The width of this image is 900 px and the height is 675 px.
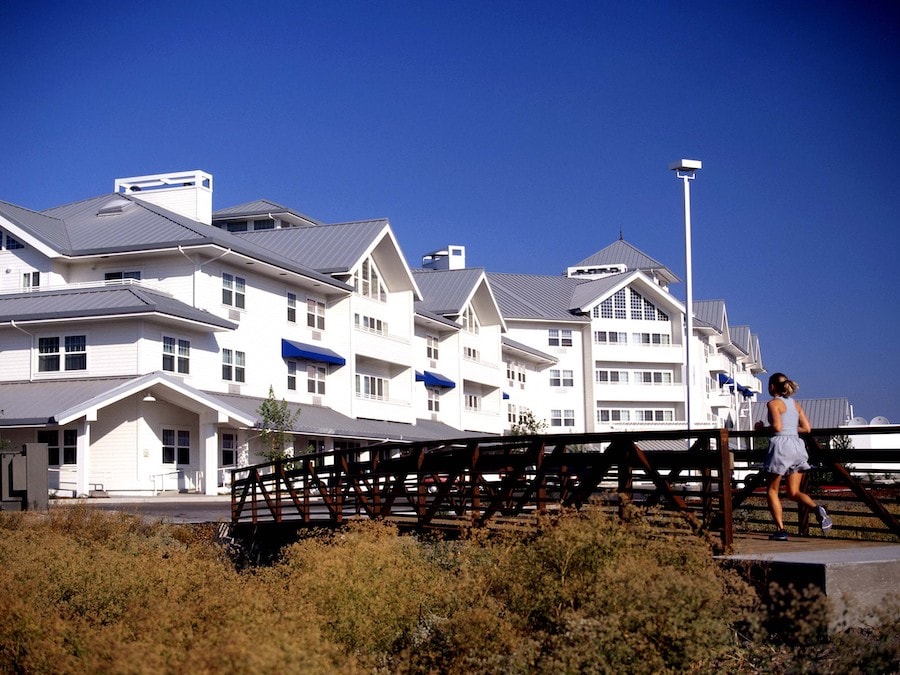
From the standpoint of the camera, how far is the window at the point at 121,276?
4153 centimetres

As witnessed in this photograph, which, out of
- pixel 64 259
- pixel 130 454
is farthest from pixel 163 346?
pixel 64 259

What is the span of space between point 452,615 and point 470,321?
54.2 metres


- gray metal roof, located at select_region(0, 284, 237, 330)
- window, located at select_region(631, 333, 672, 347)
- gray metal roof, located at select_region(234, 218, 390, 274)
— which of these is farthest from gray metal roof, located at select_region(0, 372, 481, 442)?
window, located at select_region(631, 333, 672, 347)

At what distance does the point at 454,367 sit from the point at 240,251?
2062cm

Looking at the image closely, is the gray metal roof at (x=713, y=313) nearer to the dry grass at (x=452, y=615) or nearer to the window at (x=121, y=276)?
the window at (x=121, y=276)

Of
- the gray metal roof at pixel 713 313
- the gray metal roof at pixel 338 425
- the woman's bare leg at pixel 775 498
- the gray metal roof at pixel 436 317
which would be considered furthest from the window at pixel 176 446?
the gray metal roof at pixel 713 313

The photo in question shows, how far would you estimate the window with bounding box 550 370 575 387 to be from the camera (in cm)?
8125

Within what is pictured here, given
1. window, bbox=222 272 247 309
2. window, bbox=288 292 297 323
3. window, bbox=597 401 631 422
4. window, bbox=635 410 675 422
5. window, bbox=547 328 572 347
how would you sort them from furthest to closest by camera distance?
window, bbox=635 410 675 422, window, bbox=597 401 631 422, window, bbox=547 328 572 347, window, bbox=288 292 297 323, window, bbox=222 272 247 309

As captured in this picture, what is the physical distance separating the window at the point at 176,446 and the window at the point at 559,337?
43681 mm

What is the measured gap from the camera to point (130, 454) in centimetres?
3750

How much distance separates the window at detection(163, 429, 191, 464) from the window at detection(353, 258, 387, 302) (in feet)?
39.8

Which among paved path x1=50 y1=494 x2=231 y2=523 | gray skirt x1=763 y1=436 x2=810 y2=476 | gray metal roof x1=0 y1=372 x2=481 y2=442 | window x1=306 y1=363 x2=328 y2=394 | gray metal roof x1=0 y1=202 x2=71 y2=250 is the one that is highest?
gray metal roof x1=0 y1=202 x2=71 y2=250

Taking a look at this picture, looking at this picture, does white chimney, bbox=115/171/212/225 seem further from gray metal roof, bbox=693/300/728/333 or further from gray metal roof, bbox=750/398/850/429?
gray metal roof, bbox=750/398/850/429

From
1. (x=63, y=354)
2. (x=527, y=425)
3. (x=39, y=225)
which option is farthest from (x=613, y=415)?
(x=63, y=354)
